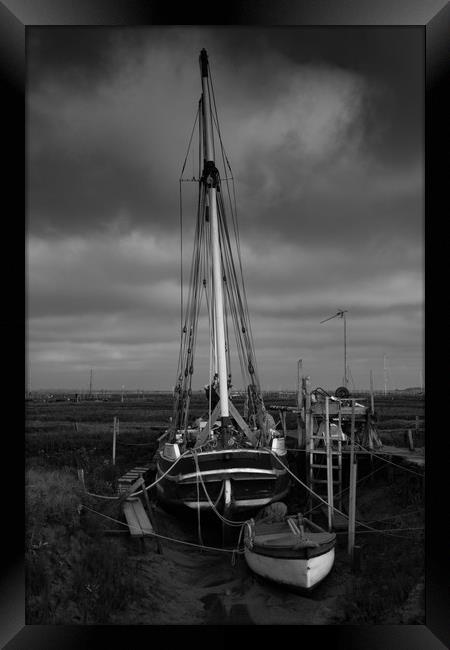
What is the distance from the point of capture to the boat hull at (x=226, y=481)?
9.09 meters

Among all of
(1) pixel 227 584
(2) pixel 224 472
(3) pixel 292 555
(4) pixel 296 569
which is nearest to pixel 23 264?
(3) pixel 292 555

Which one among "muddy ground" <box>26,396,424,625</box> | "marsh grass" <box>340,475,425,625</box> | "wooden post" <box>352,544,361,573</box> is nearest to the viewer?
"muddy ground" <box>26,396,424,625</box>

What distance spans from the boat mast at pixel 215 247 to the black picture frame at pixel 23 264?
191 inches

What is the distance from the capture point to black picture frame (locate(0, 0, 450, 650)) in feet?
14.4

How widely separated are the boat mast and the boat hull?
73cm

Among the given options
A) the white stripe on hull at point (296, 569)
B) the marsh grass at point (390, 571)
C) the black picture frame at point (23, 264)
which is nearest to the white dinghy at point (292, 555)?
the white stripe on hull at point (296, 569)

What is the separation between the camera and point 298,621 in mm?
6836

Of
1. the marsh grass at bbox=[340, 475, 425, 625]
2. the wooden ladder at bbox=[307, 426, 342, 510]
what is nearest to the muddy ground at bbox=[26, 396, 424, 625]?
the marsh grass at bbox=[340, 475, 425, 625]

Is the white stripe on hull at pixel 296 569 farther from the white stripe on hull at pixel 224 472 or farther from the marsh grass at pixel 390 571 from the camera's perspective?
the white stripe on hull at pixel 224 472

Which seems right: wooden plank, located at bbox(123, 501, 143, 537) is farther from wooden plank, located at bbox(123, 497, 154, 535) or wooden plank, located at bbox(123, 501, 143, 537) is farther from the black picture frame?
the black picture frame

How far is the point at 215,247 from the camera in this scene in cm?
1015

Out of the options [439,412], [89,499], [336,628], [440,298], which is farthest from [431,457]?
[89,499]

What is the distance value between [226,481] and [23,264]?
588cm

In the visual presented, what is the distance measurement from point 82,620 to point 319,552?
11.0 ft
